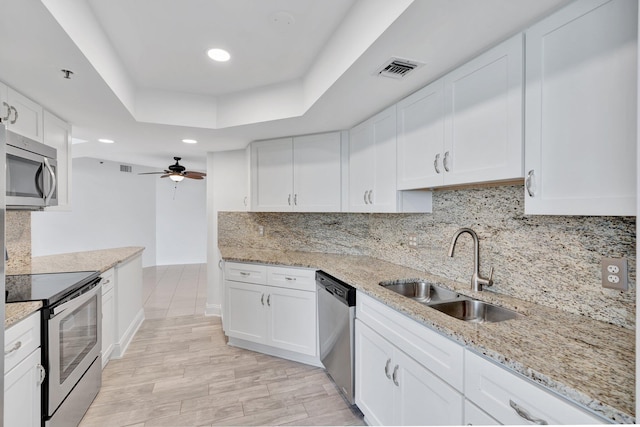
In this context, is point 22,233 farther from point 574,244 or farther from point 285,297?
point 574,244

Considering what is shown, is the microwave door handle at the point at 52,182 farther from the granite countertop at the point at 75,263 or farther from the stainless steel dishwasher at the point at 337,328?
the stainless steel dishwasher at the point at 337,328

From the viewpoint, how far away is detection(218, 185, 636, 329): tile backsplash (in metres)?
1.30

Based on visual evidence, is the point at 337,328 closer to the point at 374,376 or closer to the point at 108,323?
the point at 374,376

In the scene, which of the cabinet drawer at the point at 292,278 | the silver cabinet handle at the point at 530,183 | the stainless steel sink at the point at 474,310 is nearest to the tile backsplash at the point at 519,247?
the stainless steel sink at the point at 474,310

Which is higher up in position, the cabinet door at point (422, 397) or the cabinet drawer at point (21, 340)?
the cabinet drawer at point (21, 340)

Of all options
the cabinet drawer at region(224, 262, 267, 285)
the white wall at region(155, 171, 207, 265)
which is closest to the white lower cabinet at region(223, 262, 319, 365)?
the cabinet drawer at region(224, 262, 267, 285)

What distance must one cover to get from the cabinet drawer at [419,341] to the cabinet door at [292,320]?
0.87 metres

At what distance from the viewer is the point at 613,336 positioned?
3.90ft

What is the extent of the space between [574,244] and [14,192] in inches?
119

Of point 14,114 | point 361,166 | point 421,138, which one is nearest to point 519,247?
→ point 421,138

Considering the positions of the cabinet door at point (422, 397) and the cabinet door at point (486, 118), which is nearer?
the cabinet door at point (422, 397)

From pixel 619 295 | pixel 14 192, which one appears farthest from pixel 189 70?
pixel 619 295

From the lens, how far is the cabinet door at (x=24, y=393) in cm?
141

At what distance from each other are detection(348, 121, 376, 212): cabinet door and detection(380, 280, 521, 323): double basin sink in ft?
2.54
